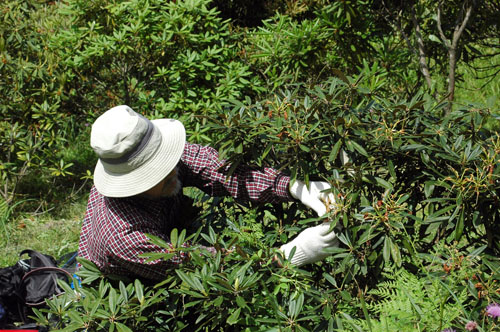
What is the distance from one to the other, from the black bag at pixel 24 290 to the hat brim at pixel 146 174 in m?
0.97

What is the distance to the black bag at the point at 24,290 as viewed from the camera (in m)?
3.02

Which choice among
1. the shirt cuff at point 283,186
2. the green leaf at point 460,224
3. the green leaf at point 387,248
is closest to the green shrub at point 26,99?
the shirt cuff at point 283,186

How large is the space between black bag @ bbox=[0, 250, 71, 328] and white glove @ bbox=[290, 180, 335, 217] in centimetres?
145

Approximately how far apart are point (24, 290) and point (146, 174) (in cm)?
140

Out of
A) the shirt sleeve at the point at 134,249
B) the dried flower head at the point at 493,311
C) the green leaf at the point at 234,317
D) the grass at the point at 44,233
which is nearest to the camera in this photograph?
the dried flower head at the point at 493,311

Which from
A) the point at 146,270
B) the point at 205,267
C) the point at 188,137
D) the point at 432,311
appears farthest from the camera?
the point at 188,137

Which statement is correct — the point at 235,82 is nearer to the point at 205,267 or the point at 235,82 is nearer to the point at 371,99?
the point at 371,99

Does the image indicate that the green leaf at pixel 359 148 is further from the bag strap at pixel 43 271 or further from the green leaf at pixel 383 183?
the bag strap at pixel 43 271

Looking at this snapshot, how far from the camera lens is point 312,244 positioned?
2051 millimetres

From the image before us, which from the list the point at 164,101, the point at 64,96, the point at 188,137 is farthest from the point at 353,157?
the point at 64,96

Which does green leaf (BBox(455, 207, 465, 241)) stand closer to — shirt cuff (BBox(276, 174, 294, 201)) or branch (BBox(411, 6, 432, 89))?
shirt cuff (BBox(276, 174, 294, 201))

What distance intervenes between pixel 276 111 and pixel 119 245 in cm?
79

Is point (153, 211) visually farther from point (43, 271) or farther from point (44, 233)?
point (44, 233)

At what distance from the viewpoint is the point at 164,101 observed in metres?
4.54
